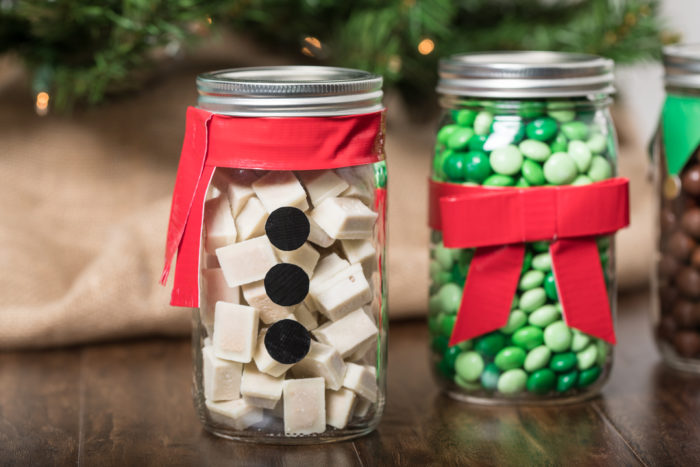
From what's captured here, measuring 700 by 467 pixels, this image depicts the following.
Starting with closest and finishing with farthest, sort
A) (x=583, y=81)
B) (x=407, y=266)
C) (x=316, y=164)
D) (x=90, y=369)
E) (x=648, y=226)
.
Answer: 1. (x=316, y=164)
2. (x=583, y=81)
3. (x=90, y=369)
4. (x=407, y=266)
5. (x=648, y=226)

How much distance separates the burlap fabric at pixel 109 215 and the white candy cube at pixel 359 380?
317 millimetres

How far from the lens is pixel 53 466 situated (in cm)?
74

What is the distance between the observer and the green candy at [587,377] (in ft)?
2.83

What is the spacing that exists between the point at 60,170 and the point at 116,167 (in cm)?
7

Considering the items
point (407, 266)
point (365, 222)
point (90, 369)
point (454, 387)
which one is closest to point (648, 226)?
point (407, 266)

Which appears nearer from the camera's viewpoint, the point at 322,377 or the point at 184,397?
the point at 322,377

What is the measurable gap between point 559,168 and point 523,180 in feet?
0.11

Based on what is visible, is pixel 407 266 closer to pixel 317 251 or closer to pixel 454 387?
pixel 454 387

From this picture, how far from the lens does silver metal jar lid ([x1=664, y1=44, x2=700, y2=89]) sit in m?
0.91

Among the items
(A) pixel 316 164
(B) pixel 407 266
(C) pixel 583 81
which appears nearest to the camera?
(A) pixel 316 164

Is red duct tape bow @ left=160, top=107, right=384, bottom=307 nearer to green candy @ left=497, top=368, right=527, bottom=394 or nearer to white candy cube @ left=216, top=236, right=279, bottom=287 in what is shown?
white candy cube @ left=216, top=236, right=279, bottom=287

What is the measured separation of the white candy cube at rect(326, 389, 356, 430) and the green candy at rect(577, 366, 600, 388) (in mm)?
231

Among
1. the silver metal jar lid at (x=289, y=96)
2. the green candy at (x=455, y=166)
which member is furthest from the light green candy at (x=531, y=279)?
the silver metal jar lid at (x=289, y=96)

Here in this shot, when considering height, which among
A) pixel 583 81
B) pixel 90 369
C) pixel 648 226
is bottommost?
pixel 90 369
